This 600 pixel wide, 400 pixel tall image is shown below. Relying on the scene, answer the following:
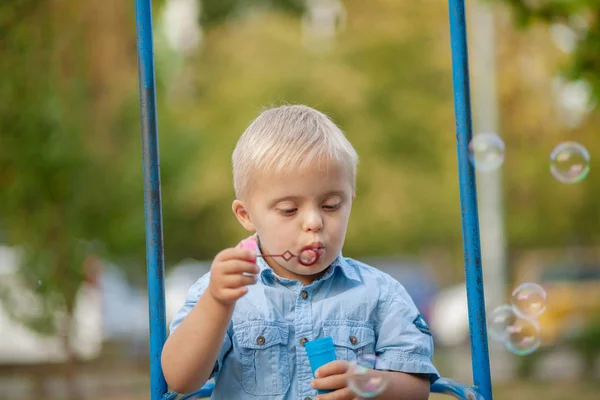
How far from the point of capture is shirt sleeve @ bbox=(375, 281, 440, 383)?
215 cm

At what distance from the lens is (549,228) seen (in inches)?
817

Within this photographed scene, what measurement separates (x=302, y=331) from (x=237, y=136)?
15.4 meters

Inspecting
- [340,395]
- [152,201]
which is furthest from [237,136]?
[340,395]

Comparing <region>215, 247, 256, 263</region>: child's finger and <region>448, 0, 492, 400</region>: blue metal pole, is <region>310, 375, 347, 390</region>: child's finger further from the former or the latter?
<region>448, 0, 492, 400</region>: blue metal pole

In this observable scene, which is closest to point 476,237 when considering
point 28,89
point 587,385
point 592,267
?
point 28,89

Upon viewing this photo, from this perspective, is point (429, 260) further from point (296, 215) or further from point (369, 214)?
point (296, 215)

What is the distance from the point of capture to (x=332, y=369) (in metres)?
1.97

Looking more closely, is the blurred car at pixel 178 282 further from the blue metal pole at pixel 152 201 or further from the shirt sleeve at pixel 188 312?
the shirt sleeve at pixel 188 312

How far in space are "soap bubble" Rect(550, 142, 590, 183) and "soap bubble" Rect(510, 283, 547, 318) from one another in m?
0.78

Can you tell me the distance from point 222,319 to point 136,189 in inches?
308

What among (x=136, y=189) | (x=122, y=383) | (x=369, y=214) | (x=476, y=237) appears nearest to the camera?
(x=476, y=237)

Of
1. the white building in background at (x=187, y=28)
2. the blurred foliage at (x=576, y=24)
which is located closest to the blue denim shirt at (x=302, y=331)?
the blurred foliage at (x=576, y=24)

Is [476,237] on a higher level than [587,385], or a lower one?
lower

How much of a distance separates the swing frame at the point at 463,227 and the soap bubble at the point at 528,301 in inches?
31.7
